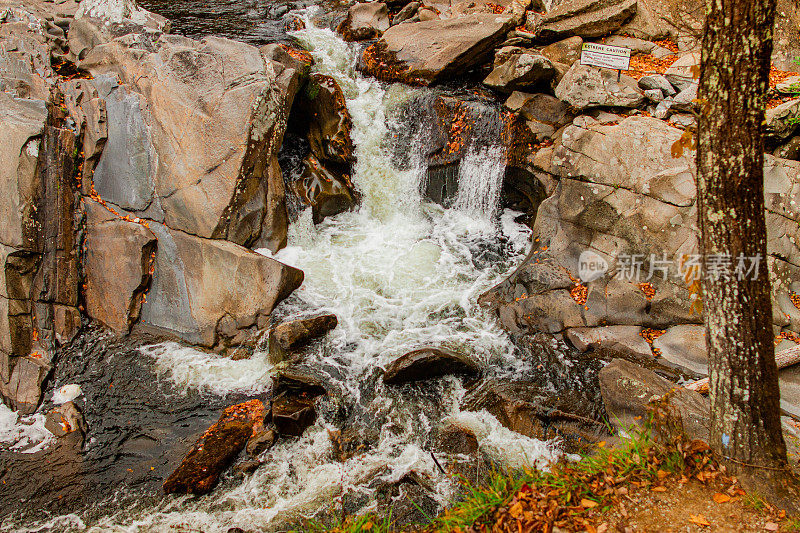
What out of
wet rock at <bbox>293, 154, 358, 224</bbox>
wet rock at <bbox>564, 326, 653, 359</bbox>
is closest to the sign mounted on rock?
wet rock at <bbox>564, 326, 653, 359</bbox>

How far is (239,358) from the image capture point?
838cm

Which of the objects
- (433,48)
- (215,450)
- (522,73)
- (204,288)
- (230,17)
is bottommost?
(215,450)

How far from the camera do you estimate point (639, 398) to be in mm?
6266

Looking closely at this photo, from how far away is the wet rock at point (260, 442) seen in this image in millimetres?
6609

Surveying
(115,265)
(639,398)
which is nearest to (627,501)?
(639,398)

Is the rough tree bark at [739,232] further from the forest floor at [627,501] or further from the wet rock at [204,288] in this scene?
the wet rock at [204,288]

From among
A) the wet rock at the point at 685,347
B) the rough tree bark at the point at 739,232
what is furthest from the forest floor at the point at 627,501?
the wet rock at the point at 685,347

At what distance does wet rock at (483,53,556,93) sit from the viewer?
10367 mm

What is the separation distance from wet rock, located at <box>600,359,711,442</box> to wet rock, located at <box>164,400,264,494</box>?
4.98 meters

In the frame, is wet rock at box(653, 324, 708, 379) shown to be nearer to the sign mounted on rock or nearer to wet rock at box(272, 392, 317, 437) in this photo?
the sign mounted on rock

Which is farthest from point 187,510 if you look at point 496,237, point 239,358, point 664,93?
point 664,93

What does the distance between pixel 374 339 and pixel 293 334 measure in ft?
4.67

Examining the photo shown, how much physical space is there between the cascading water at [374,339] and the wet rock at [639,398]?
1.06 metres

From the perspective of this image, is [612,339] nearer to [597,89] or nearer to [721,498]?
[721,498]
